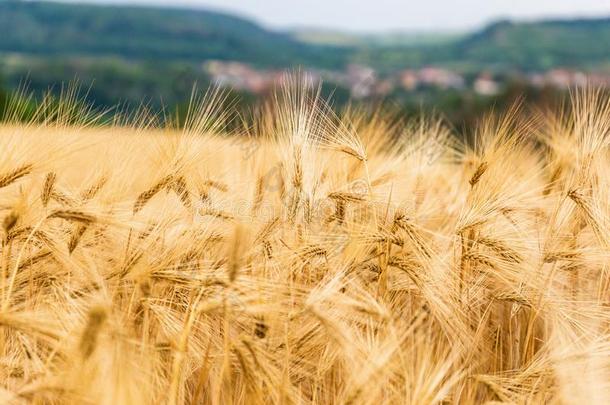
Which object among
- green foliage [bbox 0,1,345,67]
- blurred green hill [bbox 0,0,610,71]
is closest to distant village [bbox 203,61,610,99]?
blurred green hill [bbox 0,0,610,71]

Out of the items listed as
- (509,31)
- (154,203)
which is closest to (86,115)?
(154,203)

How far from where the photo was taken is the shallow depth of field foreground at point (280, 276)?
1.50 m

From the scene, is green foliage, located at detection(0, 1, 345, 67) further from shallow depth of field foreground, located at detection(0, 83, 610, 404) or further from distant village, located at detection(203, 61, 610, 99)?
shallow depth of field foreground, located at detection(0, 83, 610, 404)

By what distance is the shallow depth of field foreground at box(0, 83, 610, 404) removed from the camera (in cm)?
150

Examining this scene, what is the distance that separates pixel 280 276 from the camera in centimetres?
183

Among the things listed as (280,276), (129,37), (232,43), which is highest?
(232,43)

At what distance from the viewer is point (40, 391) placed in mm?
1320

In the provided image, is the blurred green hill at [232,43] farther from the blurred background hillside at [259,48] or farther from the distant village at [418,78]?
the distant village at [418,78]

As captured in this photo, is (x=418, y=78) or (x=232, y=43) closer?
(x=418, y=78)

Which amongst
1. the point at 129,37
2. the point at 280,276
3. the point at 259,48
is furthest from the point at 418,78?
the point at 280,276

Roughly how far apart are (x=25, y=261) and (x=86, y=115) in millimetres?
631

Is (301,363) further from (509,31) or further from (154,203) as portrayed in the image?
(509,31)

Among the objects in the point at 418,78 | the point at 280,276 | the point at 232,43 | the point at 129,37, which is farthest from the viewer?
the point at 232,43

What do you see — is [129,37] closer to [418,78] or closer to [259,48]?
[259,48]
